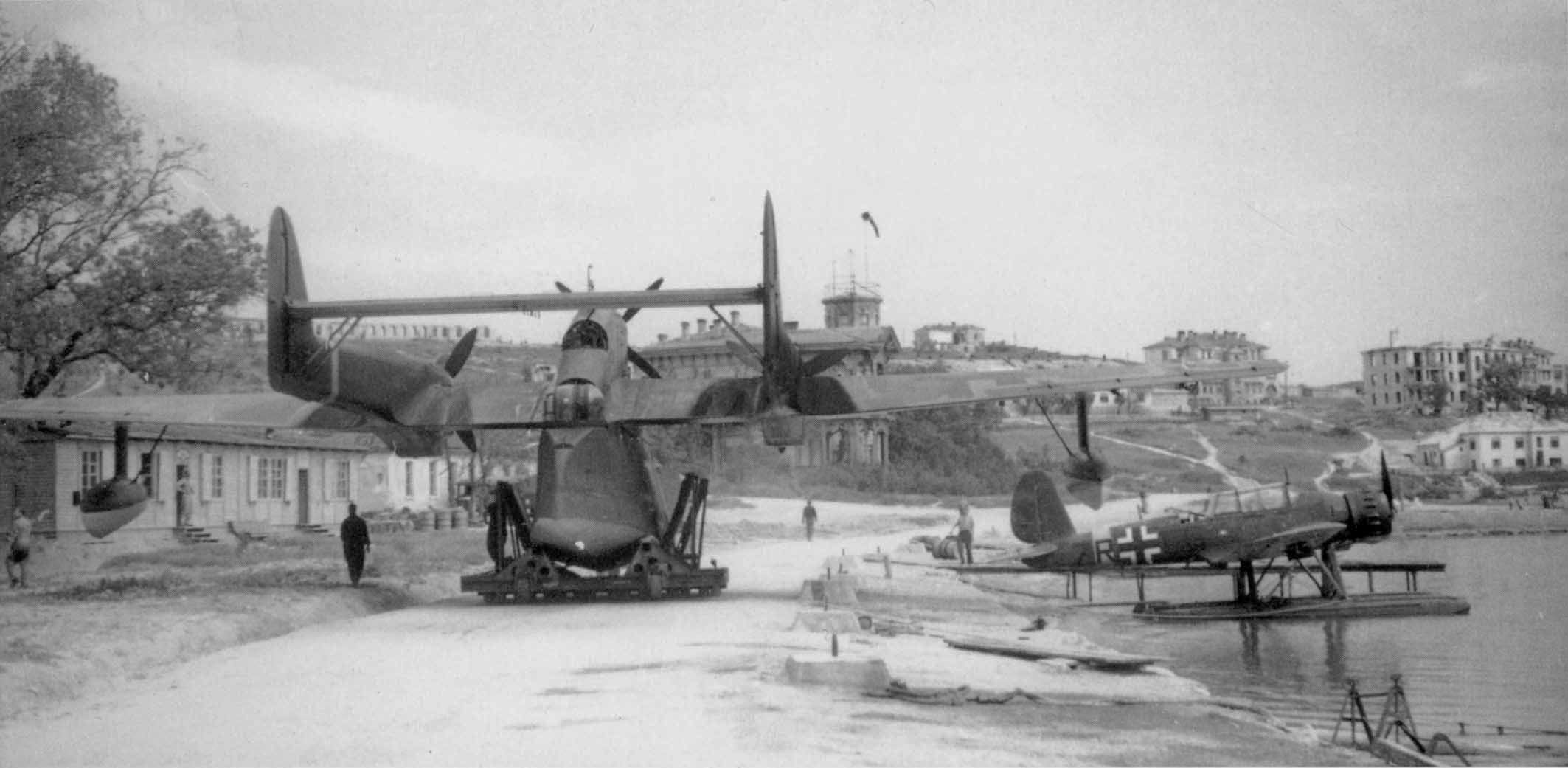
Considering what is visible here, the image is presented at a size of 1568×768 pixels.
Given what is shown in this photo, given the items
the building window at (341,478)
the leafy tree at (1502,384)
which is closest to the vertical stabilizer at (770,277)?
the leafy tree at (1502,384)

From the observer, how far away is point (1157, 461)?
7906cm

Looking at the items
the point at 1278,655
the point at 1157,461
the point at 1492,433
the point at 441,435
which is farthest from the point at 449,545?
the point at 1157,461

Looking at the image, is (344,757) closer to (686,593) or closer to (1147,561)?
(686,593)

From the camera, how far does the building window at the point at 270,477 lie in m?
46.4

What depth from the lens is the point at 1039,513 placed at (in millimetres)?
29422

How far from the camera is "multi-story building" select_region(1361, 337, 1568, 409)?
72.4 ft

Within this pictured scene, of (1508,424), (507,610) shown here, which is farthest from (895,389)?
(1508,424)

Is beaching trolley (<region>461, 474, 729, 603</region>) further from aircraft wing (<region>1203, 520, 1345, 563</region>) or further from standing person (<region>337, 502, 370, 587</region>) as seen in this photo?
aircraft wing (<region>1203, 520, 1345, 563</region>)

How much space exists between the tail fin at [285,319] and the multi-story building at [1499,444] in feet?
138

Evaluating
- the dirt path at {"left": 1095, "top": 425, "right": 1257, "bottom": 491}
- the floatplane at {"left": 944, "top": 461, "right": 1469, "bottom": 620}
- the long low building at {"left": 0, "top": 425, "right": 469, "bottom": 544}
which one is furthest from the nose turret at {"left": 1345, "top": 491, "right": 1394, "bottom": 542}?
the dirt path at {"left": 1095, "top": 425, "right": 1257, "bottom": 491}

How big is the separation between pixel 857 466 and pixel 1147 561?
187 ft

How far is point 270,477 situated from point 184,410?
28.0m

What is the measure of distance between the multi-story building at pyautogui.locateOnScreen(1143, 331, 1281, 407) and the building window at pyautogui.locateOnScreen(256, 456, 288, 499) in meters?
50.5

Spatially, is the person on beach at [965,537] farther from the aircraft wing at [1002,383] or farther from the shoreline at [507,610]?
the aircraft wing at [1002,383]
